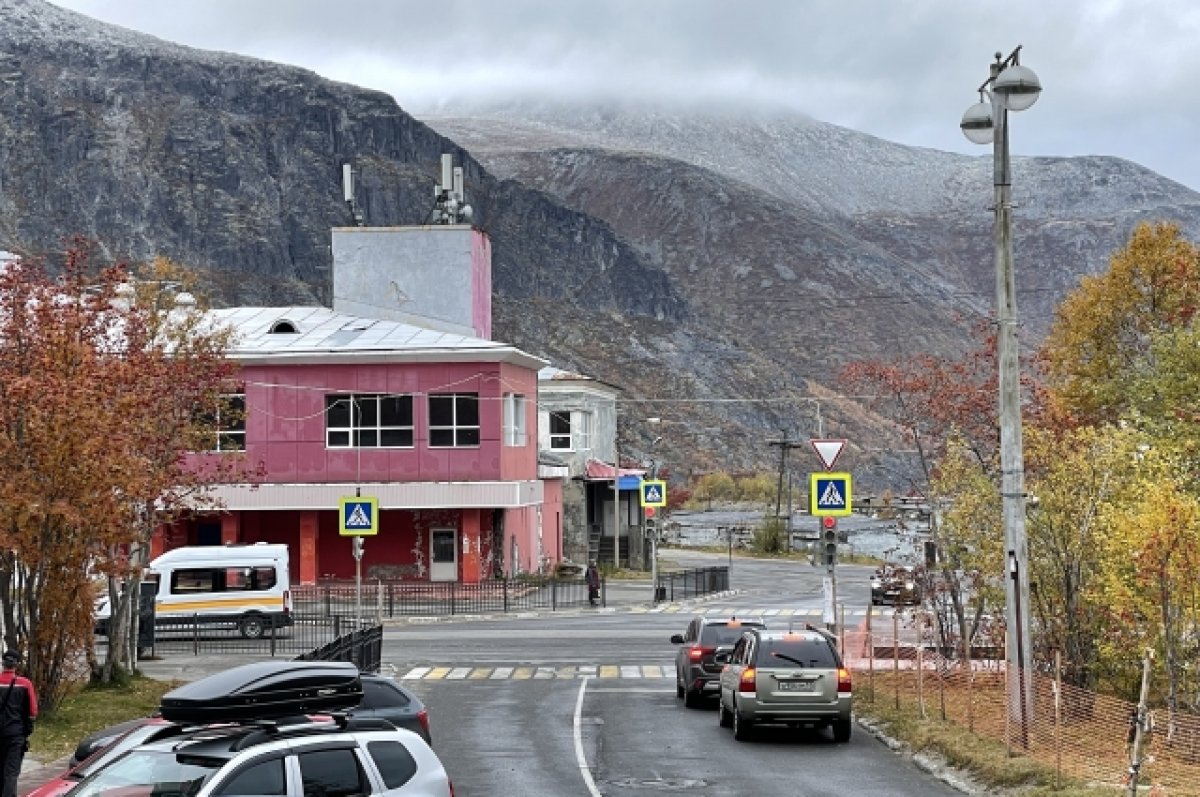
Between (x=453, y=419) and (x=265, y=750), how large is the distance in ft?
166

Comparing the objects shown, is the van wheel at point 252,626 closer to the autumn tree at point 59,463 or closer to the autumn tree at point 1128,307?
the autumn tree at point 59,463

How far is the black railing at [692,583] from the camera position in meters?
63.1

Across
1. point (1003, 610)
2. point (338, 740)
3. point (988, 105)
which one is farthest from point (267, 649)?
point (338, 740)

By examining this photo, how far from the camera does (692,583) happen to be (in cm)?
6606

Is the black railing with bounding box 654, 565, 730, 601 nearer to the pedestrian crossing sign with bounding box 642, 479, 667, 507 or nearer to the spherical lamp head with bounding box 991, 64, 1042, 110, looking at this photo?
the pedestrian crossing sign with bounding box 642, 479, 667, 507

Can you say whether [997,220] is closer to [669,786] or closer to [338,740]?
[669,786]

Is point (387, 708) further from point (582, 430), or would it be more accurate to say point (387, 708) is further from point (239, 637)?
point (582, 430)

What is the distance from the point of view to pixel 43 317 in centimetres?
2589

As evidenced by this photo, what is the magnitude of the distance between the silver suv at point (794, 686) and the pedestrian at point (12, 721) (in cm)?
1032

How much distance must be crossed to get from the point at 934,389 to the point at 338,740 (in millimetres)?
28052

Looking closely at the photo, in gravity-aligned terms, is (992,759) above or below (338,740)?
below

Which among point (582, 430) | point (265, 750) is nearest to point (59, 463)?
point (265, 750)

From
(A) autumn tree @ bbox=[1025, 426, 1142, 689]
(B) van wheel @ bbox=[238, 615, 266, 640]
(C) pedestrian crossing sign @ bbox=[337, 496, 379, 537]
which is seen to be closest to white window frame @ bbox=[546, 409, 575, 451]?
(C) pedestrian crossing sign @ bbox=[337, 496, 379, 537]

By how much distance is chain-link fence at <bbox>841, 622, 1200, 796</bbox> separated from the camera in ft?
60.0
